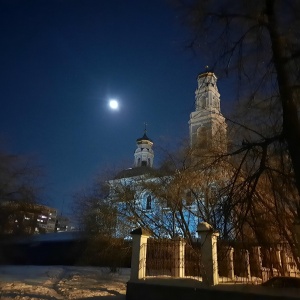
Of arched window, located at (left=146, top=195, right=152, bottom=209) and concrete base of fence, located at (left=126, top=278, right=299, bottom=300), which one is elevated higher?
arched window, located at (left=146, top=195, right=152, bottom=209)

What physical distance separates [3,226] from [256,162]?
11.3 m

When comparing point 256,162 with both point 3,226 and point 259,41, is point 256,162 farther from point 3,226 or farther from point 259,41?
point 3,226

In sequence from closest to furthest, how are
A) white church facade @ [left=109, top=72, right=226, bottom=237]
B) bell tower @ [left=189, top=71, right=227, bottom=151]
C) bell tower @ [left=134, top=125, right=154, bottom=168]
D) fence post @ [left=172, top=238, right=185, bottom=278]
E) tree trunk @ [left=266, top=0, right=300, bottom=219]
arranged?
1. tree trunk @ [left=266, top=0, right=300, bottom=219]
2. bell tower @ [left=189, top=71, right=227, bottom=151]
3. fence post @ [left=172, top=238, right=185, bottom=278]
4. white church facade @ [left=109, top=72, right=226, bottom=237]
5. bell tower @ [left=134, top=125, right=154, bottom=168]

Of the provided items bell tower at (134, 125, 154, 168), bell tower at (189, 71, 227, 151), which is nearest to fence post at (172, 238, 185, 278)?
bell tower at (189, 71, 227, 151)

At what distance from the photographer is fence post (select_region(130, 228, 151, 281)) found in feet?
32.5

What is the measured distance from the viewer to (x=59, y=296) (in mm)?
10562

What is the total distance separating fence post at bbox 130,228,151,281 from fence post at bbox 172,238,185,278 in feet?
4.25

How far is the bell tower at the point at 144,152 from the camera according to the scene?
5292cm

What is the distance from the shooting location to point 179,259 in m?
10.8

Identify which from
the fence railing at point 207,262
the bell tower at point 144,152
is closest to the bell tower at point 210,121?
the fence railing at point 207,262

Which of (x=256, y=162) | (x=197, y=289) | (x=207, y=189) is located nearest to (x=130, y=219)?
(x=207, y=189)

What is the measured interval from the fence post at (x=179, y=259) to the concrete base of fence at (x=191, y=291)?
5.11 feet

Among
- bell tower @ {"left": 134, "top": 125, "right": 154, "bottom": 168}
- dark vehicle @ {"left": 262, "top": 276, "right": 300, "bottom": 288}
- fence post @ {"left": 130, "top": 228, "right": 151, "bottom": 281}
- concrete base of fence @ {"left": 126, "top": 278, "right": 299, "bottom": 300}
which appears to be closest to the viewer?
concrete base of fence @ {"left": 126, "top": 278, "right": 299, "bottom": 300}

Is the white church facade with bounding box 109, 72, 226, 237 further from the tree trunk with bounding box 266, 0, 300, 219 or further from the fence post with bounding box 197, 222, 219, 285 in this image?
the tree trunk with bounding box 266, 0, 300, 219
